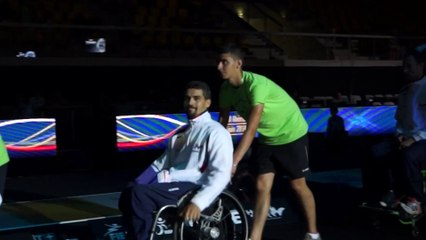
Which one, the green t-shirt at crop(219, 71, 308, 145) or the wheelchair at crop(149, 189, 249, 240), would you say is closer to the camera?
the wheelchair at crop(149, 189, 249, 240)

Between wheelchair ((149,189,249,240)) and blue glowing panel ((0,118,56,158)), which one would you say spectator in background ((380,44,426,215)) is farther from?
blue glowing panel ((0,118,56,158))

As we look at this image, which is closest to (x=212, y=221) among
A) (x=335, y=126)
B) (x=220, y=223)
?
(x=220, y=223)

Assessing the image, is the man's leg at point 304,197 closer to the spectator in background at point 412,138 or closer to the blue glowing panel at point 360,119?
the spectator in background at point 412,138

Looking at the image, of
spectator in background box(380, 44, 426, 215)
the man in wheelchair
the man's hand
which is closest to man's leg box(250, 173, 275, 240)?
the man in wheelchair

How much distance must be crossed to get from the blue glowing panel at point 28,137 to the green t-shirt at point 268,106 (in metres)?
3.59

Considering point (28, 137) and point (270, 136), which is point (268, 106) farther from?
point (28, 137)

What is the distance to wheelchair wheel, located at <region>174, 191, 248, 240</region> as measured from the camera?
4379 millimetres

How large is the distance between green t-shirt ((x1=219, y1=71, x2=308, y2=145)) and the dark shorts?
0.14ft

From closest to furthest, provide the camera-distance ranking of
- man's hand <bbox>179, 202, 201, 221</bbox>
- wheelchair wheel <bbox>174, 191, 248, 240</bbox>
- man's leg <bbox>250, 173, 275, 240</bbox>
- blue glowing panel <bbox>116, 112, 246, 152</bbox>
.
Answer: man's hand <bbox>179, 202, 201, 221</bbox>
wheelchair wheel <bbox>174, 191, 248, 240</bbox>
man's leg <bbox>250, 173, 275, 240</bbox>
blue glowing panel <bbox>116, 112, 246, 152</bbox>

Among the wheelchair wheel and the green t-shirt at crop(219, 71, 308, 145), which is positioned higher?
the green t-shirt at crop(219, 71, 308, 145)

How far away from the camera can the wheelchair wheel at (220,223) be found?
438 centimetres

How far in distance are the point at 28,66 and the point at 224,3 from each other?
753cm

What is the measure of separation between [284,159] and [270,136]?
7.7 inches

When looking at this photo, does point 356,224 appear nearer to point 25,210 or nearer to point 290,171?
point 290,171
